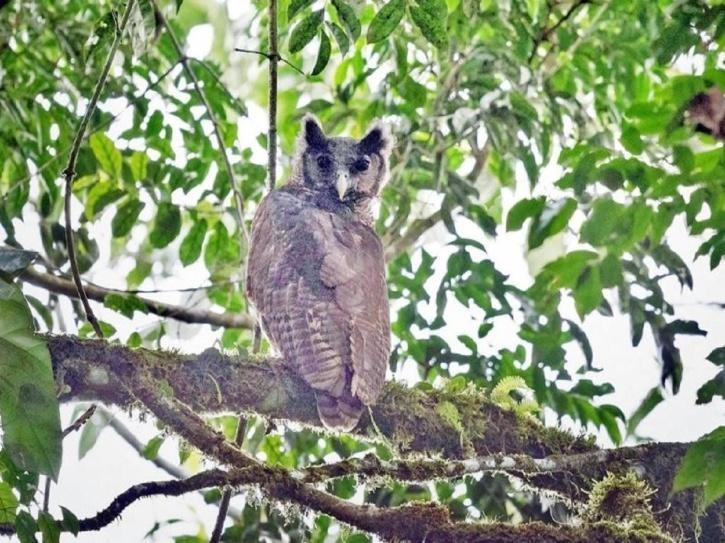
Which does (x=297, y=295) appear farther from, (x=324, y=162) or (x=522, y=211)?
(x=324, y=162)

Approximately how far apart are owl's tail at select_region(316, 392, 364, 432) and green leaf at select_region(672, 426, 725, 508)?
68 centimetres

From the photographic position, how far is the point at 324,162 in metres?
2.55

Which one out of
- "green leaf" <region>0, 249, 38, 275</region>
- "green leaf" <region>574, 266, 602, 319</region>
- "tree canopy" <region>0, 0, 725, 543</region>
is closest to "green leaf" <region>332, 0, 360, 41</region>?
"tree canopy" <region>0, 0, 725, 543</region>

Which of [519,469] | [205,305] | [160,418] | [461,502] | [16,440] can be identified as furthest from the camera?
[205,305]

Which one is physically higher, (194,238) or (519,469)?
(194,238)

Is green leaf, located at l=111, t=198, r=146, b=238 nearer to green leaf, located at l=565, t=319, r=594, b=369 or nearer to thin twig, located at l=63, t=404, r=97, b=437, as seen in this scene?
thin twig, located at l=63, t=404, r=97, b=437

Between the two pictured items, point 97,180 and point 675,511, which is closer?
point 675,511

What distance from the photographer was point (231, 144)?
301cm

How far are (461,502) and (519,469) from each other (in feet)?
2.47

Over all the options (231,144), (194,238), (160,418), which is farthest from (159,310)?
(160,418)

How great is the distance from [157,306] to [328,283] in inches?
38.7

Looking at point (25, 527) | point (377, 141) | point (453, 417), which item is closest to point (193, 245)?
point (377, 141)

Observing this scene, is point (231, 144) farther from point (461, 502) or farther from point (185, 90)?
point (461, 502)

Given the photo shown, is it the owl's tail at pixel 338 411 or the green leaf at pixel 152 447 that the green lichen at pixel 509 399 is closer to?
the owl's tail at pixel 338 411
